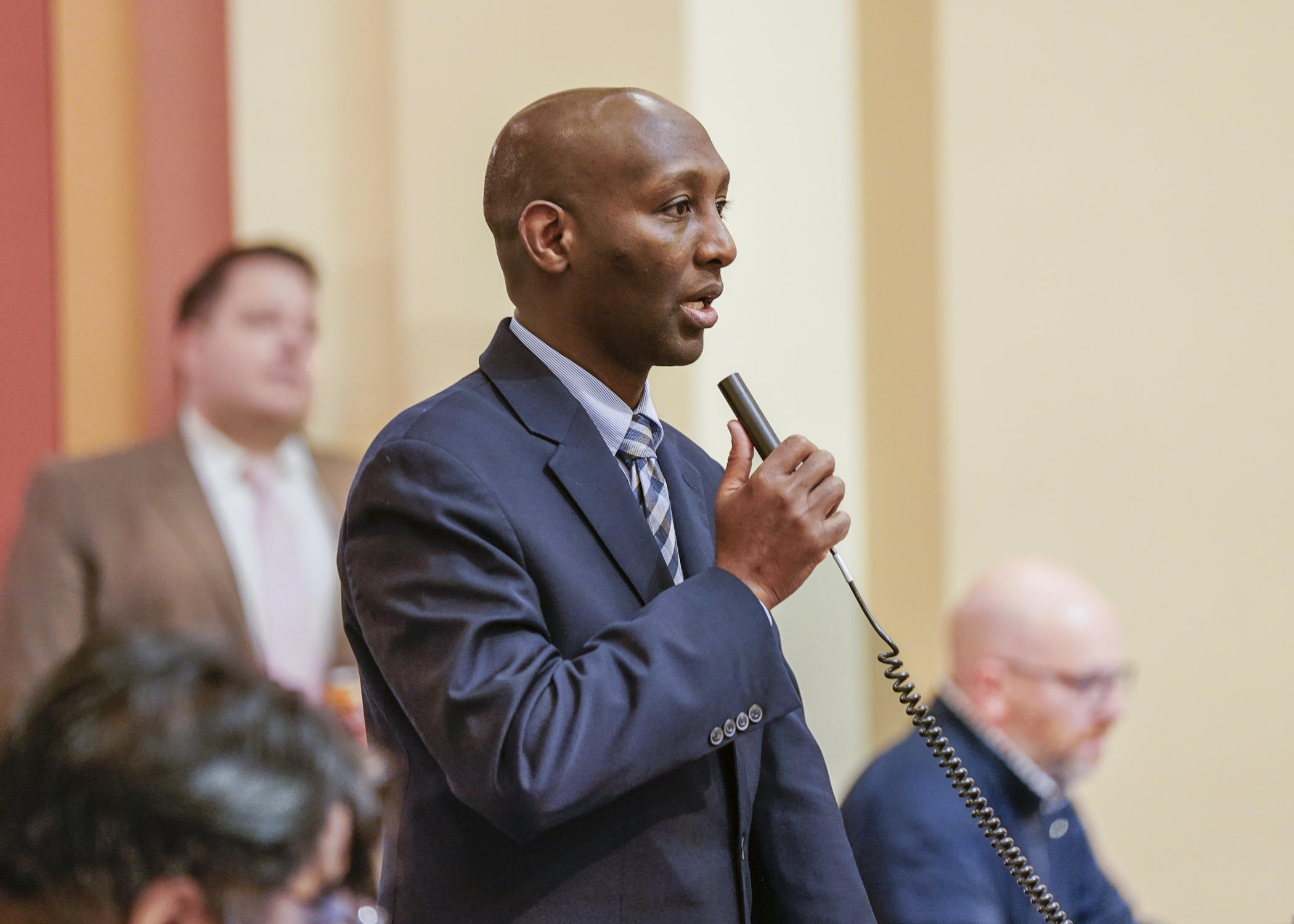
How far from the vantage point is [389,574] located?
4.58ft

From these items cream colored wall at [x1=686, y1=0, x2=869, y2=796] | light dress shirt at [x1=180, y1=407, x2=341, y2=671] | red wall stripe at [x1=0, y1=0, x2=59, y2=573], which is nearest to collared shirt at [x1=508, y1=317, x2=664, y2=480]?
cream colored wall at [x1=686, y1=0, x2=869, y2=796]

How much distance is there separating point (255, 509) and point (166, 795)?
2707 mm

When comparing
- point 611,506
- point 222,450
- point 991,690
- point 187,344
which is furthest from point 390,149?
point 611,506

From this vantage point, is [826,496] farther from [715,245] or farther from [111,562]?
[111,562]

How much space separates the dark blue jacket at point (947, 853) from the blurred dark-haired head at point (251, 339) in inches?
64.5

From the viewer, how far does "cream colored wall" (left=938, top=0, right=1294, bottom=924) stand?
3.68 m

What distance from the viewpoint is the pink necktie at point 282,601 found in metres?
3.32

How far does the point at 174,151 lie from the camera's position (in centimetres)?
363

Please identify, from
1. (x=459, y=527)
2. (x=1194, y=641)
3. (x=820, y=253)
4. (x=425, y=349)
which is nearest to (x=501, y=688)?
(x=459, y=527)

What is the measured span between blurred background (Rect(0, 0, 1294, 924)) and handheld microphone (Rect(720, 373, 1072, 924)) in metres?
1.86

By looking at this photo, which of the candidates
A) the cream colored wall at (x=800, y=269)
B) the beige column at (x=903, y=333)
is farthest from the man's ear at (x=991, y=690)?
the beige column at (x=903, y=333)

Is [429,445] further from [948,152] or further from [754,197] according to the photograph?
[948,152]

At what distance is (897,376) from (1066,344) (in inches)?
15.9

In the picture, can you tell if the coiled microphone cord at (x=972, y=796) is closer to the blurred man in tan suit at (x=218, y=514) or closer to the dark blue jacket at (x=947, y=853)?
the dark blue jacket at (x=947, y=853)
